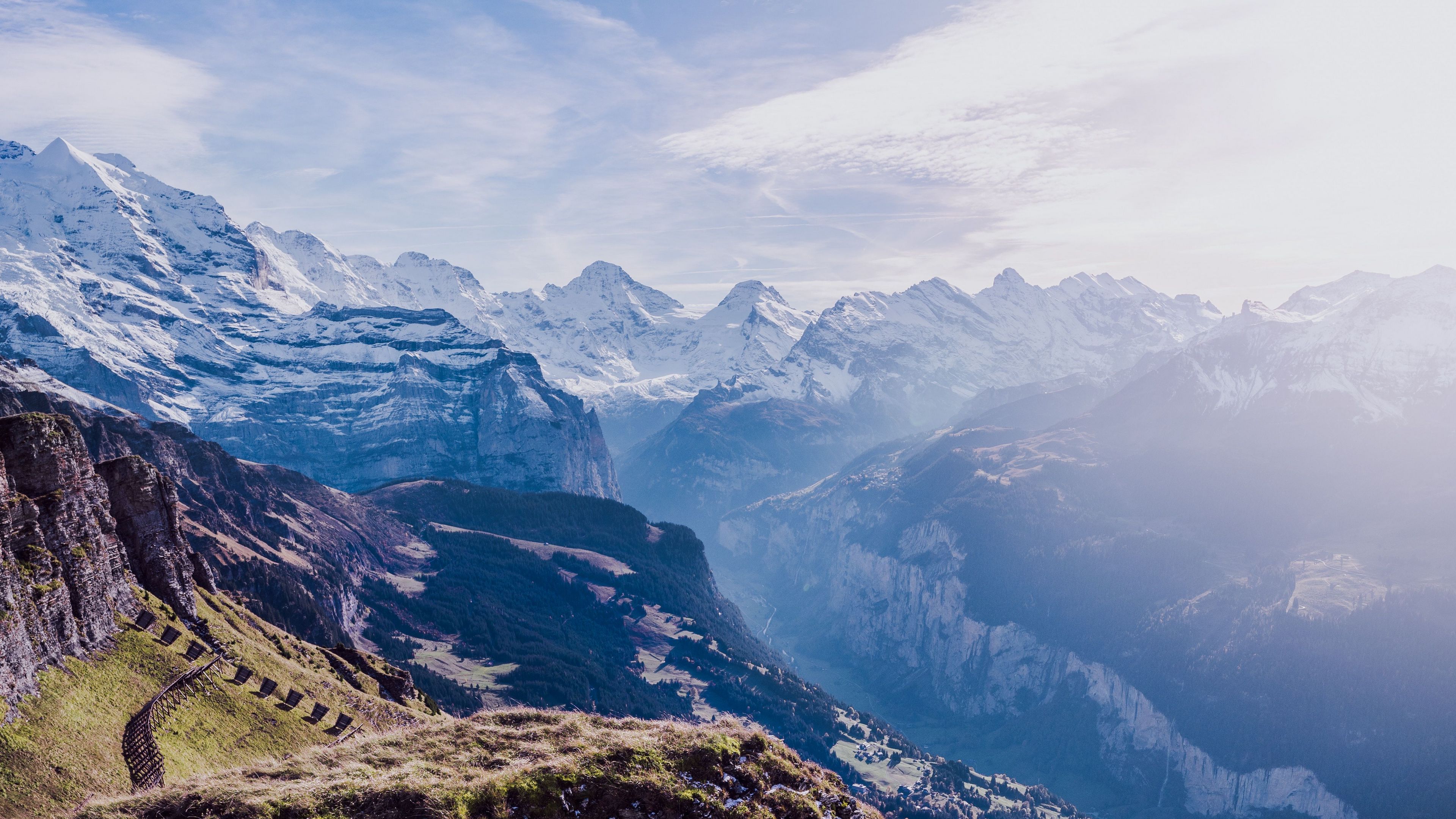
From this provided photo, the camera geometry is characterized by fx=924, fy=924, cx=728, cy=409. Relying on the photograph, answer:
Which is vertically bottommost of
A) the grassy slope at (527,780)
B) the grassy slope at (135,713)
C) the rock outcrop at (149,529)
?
the grassy slope at (135,713)

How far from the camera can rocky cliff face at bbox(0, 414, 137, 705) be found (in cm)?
6444

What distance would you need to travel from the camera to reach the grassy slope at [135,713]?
5716cm

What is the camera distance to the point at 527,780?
53969 mm

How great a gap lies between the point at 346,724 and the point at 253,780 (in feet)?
147

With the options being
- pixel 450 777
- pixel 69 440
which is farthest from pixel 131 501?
pixel 450 777

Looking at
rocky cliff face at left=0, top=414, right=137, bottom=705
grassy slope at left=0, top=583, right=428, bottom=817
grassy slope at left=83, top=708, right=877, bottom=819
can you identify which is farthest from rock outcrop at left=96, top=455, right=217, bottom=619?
grassy slope at left=83, top=708, right=877, bottom=819

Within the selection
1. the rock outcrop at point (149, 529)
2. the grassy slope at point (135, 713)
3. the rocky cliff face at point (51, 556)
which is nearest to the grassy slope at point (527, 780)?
the grassy slope at point (135, 713)

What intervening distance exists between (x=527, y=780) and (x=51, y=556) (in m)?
45.2

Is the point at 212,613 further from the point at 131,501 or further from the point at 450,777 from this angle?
the point at 450,777

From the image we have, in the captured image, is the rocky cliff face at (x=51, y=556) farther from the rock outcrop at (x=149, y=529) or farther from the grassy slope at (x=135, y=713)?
the rock outcrop at (x=149, y=529)

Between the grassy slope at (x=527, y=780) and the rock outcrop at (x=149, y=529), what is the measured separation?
44522 mm

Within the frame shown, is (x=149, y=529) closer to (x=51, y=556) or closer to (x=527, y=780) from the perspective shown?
(x=51, y=556)

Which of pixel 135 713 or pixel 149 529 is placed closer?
pixel 135 713

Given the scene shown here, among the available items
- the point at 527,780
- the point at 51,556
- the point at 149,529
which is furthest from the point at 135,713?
the point at 527,780
